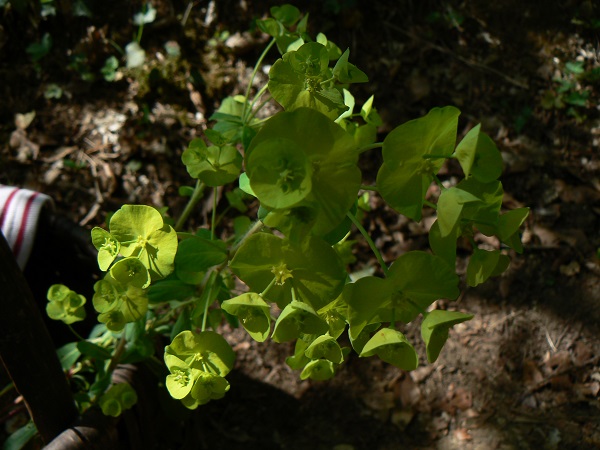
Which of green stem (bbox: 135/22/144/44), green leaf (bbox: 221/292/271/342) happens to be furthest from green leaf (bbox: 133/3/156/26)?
green leaf (bbox: 221/292/271/342)

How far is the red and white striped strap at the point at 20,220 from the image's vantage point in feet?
4.50

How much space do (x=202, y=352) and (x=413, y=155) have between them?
0.39m

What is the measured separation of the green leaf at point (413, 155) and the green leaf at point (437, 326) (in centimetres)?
12

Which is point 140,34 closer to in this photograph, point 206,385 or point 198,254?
point 198,254

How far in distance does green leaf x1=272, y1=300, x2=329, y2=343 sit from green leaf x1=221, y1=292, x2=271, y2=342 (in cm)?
4

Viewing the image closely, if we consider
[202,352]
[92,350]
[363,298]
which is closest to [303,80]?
[363,298]

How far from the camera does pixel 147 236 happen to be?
0.73 m

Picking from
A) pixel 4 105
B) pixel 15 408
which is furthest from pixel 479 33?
pixel 15 408

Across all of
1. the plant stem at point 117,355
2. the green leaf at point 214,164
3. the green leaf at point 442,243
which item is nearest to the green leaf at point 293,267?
the green leaf at point 442,243

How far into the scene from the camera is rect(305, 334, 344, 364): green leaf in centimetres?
70

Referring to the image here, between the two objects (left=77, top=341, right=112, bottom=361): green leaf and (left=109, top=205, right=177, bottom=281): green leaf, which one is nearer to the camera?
(left=109, top=205, right=177, bottom=281): green leaf

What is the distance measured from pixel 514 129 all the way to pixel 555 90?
0.67 feet

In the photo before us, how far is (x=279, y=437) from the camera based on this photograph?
155 cm

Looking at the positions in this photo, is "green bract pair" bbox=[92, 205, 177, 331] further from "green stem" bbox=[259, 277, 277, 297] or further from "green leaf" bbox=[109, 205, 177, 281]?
"green stem" bbox=[259, 277, 277, 297]
